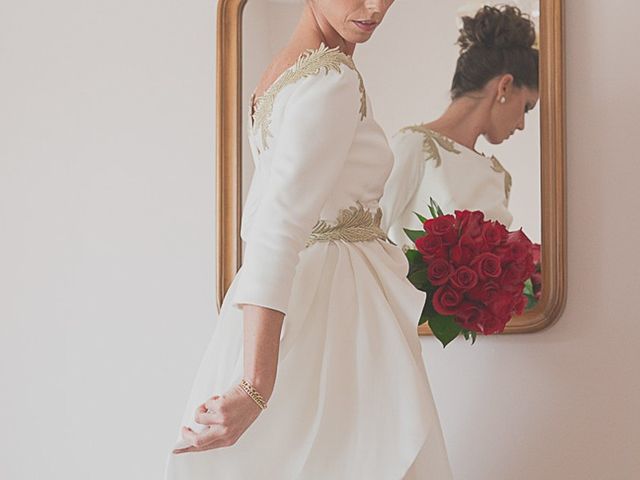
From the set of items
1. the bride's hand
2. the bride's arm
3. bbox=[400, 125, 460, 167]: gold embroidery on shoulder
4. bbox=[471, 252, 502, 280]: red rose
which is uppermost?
bbox=[400, 125, 460, 167]: gold embroidery on shoulder

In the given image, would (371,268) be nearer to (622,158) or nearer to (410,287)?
(410,287)

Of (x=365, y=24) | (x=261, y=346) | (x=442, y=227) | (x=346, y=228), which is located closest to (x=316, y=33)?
(x=365, y=24)

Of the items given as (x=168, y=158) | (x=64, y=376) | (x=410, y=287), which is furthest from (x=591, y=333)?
(x=64, y=376)

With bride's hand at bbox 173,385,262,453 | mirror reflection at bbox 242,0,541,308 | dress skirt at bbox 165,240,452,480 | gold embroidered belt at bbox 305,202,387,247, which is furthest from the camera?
Result: mirror reflection at bbox 242,0,541,308

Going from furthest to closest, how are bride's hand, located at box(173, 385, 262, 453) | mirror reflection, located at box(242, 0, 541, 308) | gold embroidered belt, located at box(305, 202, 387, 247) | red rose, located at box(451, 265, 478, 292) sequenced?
mirror reflection, located at box(242, 0, 541, 308), red rose, located at box(451, 265, 478, 292), gold embroidered belt, located at box(305, 202, 387, 247), bride's hand, located at box(173, 385, 262, 453)

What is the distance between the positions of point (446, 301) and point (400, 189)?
1.25 ft

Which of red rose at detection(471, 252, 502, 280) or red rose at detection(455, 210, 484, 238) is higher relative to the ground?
red rose at detection(455, 210, 484, 238)

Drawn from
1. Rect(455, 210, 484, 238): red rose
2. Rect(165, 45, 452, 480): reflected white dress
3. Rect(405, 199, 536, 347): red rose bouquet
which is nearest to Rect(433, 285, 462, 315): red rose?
Rect(405, 199, 536, 347): red rose bouquet

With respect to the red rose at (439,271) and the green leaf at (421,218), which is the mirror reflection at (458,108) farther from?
the red rose at (439,271)

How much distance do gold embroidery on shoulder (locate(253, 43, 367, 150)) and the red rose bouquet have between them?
1.15ft

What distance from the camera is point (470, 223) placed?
184cm

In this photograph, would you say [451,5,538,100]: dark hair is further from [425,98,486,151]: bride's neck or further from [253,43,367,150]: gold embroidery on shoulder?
[253,43,367,150]: gold embroidery on shoulder

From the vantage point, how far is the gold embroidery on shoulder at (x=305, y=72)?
153cm

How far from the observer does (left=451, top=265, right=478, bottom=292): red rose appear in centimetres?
178
